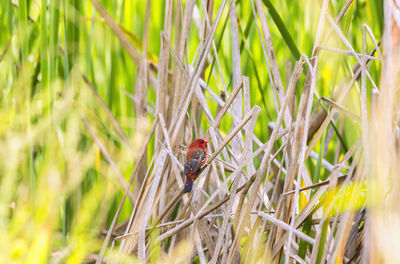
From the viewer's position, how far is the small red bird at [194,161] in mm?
1763

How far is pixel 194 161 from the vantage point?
5.83ft

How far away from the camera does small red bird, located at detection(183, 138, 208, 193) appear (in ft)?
5.78

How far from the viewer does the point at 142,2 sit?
2721mm

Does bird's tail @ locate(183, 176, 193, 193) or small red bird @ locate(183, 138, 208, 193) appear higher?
small red bird @ locate(183, 138, 208, 193)

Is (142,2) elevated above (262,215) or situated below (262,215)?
above

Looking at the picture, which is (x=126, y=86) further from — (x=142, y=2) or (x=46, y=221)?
(x=46, y=221)

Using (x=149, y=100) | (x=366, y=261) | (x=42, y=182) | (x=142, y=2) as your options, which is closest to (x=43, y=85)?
(x=42, y=182)

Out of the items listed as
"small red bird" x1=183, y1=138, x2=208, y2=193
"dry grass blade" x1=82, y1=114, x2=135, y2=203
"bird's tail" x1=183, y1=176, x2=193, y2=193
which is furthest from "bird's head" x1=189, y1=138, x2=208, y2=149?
"dry grass blade" x1=82, y1=114, x2=135, y2=203

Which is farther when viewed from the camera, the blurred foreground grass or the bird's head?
the bird's head

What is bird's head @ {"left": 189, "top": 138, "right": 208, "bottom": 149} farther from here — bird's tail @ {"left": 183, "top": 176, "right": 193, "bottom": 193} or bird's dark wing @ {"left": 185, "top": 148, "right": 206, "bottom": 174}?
bird's tail @ {"left": 183, "top": 176, "right": 193, "bottom": 193}

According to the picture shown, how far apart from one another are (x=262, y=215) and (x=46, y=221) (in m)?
0.62

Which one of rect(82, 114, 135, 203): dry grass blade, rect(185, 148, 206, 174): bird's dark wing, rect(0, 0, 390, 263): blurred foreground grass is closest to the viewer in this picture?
rect(0, 0, 390, 263): blurred foreground grass

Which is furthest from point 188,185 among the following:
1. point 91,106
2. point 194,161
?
point 91,106

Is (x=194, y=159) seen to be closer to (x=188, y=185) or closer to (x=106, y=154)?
(x=188, y=185)
